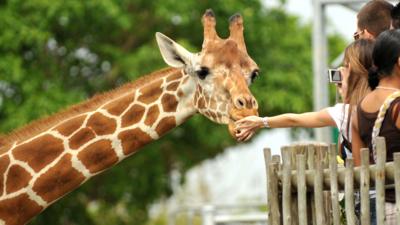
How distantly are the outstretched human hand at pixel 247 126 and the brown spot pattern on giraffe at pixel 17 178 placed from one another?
1.68 metres

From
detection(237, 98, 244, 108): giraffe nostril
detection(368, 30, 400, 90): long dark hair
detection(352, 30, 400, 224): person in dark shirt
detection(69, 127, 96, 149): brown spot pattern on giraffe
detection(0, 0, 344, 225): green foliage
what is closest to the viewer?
detection(352, 30, 400, 224): person in dark shirt

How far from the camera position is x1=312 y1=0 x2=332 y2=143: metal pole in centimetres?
1666

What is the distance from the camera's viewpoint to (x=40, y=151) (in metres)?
9.84

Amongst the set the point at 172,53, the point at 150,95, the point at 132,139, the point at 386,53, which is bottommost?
the point at 132,139

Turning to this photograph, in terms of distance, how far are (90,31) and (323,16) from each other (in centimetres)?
1058

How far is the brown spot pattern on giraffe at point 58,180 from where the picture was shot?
31.8 ft

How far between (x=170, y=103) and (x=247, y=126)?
4.48 feet

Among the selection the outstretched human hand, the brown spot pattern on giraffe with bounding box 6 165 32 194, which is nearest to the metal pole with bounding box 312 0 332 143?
the brown spot pattern on giraffe with bounding box 6 165 32 194

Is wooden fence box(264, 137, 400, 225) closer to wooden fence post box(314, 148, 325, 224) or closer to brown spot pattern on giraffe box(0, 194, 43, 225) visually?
wooden fence post box(314, 148, 325, 224)

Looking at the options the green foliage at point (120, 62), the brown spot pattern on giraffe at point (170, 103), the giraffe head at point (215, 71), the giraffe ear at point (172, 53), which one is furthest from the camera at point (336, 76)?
the green foliage at point (120, 62)

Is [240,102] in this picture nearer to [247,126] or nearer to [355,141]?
[247,126]

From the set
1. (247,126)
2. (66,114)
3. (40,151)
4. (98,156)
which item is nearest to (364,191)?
(247,126)

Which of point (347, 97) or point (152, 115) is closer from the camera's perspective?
point (347, 97)

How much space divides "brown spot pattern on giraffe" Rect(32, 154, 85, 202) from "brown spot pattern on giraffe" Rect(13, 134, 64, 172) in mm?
78
